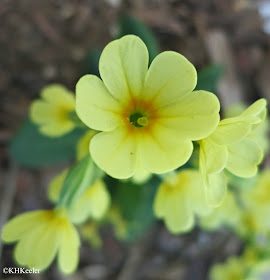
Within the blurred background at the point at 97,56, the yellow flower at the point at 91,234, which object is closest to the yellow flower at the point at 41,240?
the blurred background at the point at 97,56

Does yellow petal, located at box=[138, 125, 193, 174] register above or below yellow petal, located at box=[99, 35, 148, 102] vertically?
below

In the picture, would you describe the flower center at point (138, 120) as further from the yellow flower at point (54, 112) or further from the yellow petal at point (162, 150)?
the yellow flower at point (54, 112)

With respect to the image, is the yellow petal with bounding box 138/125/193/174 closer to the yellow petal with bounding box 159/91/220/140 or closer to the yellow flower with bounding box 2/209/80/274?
the yellow petal with bounding box 159/91/220/140

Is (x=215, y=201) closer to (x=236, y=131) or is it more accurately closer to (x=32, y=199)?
(x=236, y=131)

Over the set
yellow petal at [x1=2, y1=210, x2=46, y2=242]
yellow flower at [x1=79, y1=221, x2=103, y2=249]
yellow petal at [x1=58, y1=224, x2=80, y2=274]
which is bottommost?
yellow flower at [x1=79, y1=221, x2=103, y2=249]

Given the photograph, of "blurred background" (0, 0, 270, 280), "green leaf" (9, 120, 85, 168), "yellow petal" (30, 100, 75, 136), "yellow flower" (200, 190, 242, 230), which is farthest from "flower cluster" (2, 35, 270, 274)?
"blurred background" (0, 0, 270, 280)

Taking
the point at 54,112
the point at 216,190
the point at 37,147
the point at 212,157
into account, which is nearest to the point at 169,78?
the point at 212,157

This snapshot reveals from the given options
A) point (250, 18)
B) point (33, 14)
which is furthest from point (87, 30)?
point (250, 18)

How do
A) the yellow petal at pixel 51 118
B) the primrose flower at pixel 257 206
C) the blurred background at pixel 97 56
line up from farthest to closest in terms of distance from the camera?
the blurred background at pixel 97 56
the primrose flower at pixel 257 206
the yellow petal at pixel 51 118
